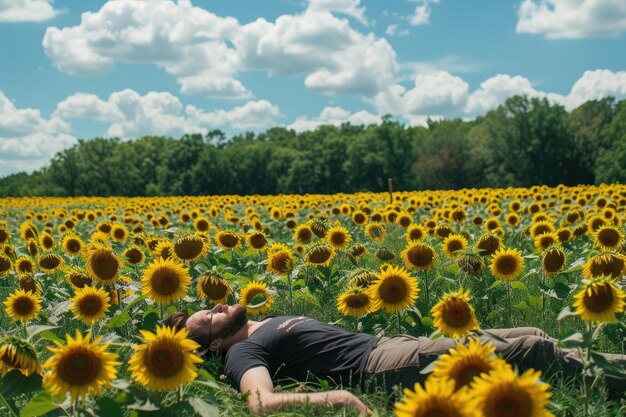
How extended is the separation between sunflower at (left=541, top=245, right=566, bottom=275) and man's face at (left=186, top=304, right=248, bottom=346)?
8.13 feet

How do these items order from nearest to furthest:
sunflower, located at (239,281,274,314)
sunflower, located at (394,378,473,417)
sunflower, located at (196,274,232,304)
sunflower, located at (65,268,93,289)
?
1. sunflower, located at (394,378,473,417)
2. sunflower, located at (196,274,232,304)
3. sunflower, located at (239,281,274,314)
4. sunflower, located at (65,268,93,289)

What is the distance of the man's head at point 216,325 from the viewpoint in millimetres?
4914

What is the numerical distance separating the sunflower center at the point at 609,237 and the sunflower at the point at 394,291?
2.71 metres

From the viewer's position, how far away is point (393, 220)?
456 inches

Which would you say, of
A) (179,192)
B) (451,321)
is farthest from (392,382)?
(179,192)

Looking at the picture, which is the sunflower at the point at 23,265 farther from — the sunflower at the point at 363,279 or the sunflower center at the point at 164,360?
the sunflower center at the point at 164,360

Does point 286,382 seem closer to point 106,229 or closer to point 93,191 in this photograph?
point 106,229

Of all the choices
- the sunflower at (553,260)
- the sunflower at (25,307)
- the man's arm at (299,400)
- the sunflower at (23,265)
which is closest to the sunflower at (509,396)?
the man's arm at (299,400)

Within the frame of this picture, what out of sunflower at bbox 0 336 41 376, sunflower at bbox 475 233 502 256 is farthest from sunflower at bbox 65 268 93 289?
sunflower at bbox 475 233 502 256

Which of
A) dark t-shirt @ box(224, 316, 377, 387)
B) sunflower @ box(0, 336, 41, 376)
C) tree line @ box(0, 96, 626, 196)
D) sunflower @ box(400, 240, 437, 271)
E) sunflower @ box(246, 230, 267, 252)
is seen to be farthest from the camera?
tree line @ box(0, 96, 626, 196)

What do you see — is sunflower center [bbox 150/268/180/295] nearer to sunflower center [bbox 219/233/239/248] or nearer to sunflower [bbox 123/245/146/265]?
sunflower [bbox 123/245/146/265]

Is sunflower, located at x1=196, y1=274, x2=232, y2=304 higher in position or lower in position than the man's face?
higher

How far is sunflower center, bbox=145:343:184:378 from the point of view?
283 centimetres

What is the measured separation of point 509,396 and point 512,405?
0.08 feet
